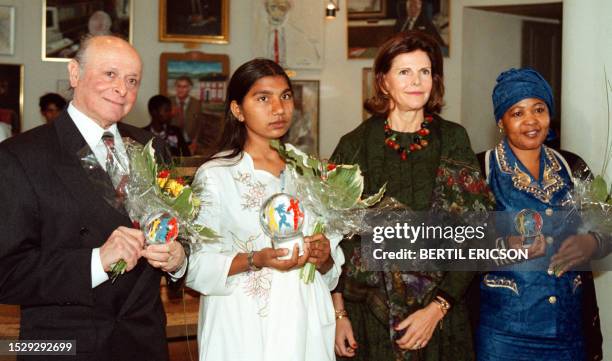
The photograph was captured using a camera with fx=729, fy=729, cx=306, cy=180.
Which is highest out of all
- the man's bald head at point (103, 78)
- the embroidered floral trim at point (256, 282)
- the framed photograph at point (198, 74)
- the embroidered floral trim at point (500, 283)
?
the framed photograph at point (198, 74)

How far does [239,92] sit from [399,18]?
23.6ft

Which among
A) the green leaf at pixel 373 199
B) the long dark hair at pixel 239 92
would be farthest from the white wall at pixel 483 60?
the green leaf at pixel 373 199

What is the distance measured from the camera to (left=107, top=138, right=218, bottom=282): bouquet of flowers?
252cm

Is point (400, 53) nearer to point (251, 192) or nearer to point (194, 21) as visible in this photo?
point (251, 192)

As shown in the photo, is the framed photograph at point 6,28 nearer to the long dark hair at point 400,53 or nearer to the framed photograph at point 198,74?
the framed photograph at point 198,74

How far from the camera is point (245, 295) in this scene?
2912mm

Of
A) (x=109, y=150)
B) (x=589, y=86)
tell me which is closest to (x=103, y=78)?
(x=109, y=150)

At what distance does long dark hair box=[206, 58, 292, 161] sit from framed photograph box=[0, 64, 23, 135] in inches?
275

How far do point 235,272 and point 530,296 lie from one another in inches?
53.4

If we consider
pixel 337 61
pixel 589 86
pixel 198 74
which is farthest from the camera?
pixel 337 61

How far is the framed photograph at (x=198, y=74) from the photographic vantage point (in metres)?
9.73

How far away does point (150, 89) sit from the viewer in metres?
9.77

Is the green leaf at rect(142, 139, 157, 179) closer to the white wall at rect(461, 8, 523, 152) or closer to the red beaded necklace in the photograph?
the red beaded necklace

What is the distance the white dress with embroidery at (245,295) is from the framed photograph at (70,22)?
7.18m
